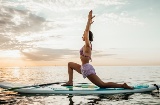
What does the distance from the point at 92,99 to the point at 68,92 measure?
1275 mm

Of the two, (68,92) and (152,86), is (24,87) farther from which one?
(152,86)

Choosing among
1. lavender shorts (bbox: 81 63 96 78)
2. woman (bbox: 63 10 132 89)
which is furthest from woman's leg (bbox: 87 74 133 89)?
lavender shorts (bbox: 81 63 96 78)

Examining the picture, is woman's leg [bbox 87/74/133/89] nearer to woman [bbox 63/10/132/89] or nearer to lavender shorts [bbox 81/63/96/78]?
woman [bbox 63/10/132/89]

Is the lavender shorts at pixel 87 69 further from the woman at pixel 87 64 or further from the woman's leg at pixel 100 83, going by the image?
the woman's leg at pixel 100 83

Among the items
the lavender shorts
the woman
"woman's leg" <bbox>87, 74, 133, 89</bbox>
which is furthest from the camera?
"woman's leg" <bbox>87, 74, 133, 89</bbox>

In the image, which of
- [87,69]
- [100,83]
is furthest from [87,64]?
[100,83]

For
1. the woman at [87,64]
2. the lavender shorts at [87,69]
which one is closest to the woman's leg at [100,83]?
the woman at [87,64]

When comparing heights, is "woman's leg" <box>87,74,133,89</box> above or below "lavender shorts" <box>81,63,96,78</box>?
below

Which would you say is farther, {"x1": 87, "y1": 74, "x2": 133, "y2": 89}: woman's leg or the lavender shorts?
{"x1": 87, "y1": 74, "x2": 133, "y2": 89}: woman's leg

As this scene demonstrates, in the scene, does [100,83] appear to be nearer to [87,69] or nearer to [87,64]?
[87,69]

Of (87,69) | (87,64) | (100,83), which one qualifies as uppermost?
(87,64)

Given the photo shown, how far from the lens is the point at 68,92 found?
1162 cm

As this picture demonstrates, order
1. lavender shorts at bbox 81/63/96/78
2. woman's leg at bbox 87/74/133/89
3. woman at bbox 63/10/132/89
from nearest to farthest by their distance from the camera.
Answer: woman at bbox 63/10/132/89 < lavender shorts at bbox 81/63/96/78 < woman's leg at bbox 87/74/133/89

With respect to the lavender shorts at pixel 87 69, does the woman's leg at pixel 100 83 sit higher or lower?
lower
